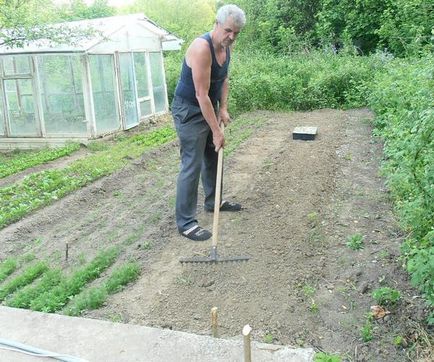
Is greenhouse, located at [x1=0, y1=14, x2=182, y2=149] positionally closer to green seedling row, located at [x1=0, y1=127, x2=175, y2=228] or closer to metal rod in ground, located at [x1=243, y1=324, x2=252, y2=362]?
green seedling row, located at [x1=0, y1=127, x2=175, y2=228]

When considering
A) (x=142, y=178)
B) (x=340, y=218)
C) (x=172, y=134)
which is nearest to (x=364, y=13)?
(x=172, y=134)

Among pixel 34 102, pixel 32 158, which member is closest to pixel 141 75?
pixel 34 102

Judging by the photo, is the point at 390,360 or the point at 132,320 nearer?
the point at 390,360

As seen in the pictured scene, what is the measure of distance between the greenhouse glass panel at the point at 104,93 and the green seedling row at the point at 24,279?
279 inches

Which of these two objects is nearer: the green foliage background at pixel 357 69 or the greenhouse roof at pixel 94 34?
the green foliage background at pixel 357 69

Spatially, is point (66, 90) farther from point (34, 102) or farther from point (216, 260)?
point (216, 260)

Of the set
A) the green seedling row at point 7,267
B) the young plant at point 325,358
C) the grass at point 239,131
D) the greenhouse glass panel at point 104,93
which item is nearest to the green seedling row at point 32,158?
the greenhouse glass panel at point 104,93

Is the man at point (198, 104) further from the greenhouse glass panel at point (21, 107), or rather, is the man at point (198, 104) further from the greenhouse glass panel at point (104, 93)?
the greenhouse glass panel at point (21, 107)

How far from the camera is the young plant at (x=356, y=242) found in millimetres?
4246

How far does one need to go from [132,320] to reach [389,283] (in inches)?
73.2

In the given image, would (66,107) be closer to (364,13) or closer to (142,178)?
(142,178)

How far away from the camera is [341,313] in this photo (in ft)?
10.9

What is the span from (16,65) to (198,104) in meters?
7.96

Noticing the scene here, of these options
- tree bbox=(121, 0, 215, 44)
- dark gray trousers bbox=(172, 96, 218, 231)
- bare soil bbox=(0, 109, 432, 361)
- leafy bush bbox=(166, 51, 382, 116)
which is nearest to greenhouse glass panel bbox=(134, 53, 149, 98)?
leafy bush bbox=(166, 51, 382, 116)
